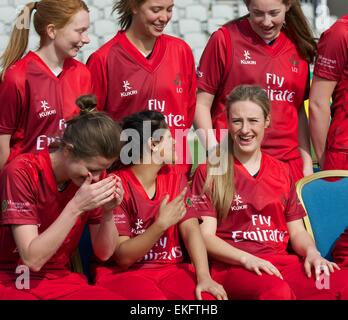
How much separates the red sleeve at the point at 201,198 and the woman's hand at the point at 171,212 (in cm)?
23

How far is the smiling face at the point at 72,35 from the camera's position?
389 cm

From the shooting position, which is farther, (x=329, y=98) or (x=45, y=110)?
(x=329, y=98)

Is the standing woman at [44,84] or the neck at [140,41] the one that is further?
the neck at [140,41]

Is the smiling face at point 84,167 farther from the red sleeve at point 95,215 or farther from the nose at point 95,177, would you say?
the red sleeve at point 95,215

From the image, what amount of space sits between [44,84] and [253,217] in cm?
112

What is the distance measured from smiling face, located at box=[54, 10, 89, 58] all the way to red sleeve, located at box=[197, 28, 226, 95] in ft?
2.06

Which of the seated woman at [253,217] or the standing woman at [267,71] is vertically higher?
the standing woman at [267,71]

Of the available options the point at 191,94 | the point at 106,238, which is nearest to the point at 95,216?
the point at 106,238

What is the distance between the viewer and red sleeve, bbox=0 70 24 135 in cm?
383

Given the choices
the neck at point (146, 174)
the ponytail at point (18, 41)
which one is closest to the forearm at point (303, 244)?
the neck at point (146, 174)

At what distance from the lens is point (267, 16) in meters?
4.06

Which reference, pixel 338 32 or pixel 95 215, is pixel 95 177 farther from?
pixel 338 32

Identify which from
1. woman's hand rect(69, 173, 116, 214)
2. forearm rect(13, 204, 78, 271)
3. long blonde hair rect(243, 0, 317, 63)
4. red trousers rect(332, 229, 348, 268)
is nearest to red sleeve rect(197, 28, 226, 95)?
long blonde hair rect(243, 0, 317, 63)
